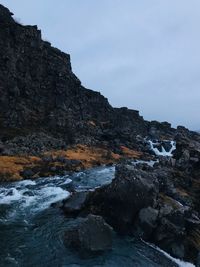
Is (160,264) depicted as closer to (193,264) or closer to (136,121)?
(193,264)

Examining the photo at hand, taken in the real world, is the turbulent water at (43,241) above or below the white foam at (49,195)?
below

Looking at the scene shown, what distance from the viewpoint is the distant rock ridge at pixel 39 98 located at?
103875mm

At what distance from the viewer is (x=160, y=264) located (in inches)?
1433

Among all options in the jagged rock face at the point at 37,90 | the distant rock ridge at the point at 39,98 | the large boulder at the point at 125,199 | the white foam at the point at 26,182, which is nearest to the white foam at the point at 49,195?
the white foam at the point at 26,182

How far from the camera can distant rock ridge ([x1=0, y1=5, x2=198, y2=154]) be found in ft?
341

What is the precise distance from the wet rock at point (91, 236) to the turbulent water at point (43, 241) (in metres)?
0.80

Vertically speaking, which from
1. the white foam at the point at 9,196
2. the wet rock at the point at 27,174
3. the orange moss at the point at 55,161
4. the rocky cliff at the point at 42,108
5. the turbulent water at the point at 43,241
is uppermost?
the rocky cliff at the point at 42,108

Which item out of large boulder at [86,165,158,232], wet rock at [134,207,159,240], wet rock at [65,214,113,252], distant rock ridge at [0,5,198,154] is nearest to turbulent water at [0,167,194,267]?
wet rock at [65,214,113,252]

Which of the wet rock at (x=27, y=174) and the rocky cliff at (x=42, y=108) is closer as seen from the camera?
the wet rock at (x=27, y=174)

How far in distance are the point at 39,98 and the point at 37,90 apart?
275 cm

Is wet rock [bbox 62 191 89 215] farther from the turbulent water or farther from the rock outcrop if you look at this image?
the turbulent water

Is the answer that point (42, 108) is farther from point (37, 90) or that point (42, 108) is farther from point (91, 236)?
point (91, 236)

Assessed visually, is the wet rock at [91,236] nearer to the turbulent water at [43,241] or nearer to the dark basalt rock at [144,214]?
the turbulent water at [43,241]

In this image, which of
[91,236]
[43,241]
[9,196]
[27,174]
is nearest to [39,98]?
[27,174]
